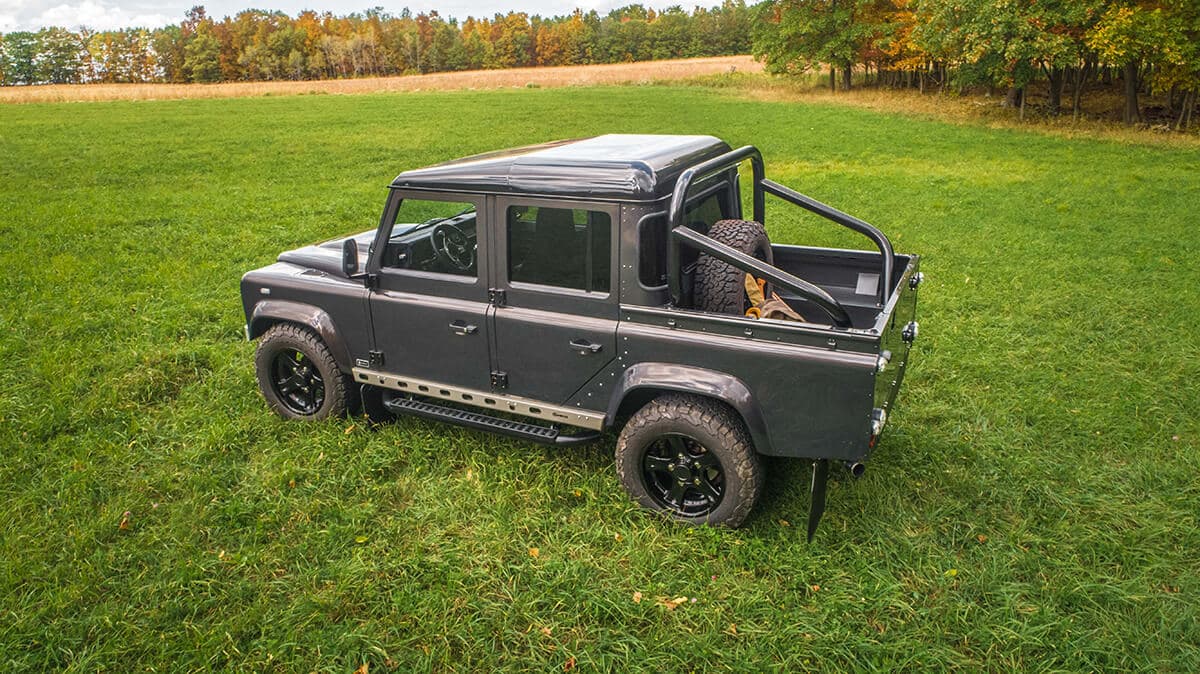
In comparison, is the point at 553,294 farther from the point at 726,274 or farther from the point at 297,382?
the point at 297,382

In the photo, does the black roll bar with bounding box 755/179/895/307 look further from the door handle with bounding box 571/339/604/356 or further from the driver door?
the driver door

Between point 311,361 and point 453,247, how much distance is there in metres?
1.52

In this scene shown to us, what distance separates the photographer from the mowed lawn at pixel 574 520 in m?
3.72

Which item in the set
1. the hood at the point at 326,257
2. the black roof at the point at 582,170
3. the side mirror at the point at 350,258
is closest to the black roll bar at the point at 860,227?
the black roof at the point at 582,170

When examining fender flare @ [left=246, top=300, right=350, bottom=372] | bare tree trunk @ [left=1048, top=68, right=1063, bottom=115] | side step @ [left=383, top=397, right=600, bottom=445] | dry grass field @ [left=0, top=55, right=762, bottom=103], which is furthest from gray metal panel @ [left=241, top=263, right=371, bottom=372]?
dry grass field @ [left=0, top=55, right=762, bottom=103]

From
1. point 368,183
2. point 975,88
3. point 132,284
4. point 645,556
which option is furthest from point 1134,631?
point 975,88

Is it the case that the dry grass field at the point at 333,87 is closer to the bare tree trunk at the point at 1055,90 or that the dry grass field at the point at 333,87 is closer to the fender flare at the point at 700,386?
the bare tree trunk at the point at 1055,90

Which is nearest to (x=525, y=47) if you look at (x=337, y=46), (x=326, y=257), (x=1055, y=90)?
(x=337, y=46)

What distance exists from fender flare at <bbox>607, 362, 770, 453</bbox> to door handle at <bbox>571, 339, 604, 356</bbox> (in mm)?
215

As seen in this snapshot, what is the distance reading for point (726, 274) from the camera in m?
4.42

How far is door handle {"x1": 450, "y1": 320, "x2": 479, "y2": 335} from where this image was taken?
480 centimetres

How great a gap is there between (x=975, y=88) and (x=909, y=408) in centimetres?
3512

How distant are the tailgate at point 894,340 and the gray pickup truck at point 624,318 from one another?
22mm

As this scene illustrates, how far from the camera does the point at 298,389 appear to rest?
233 inches
